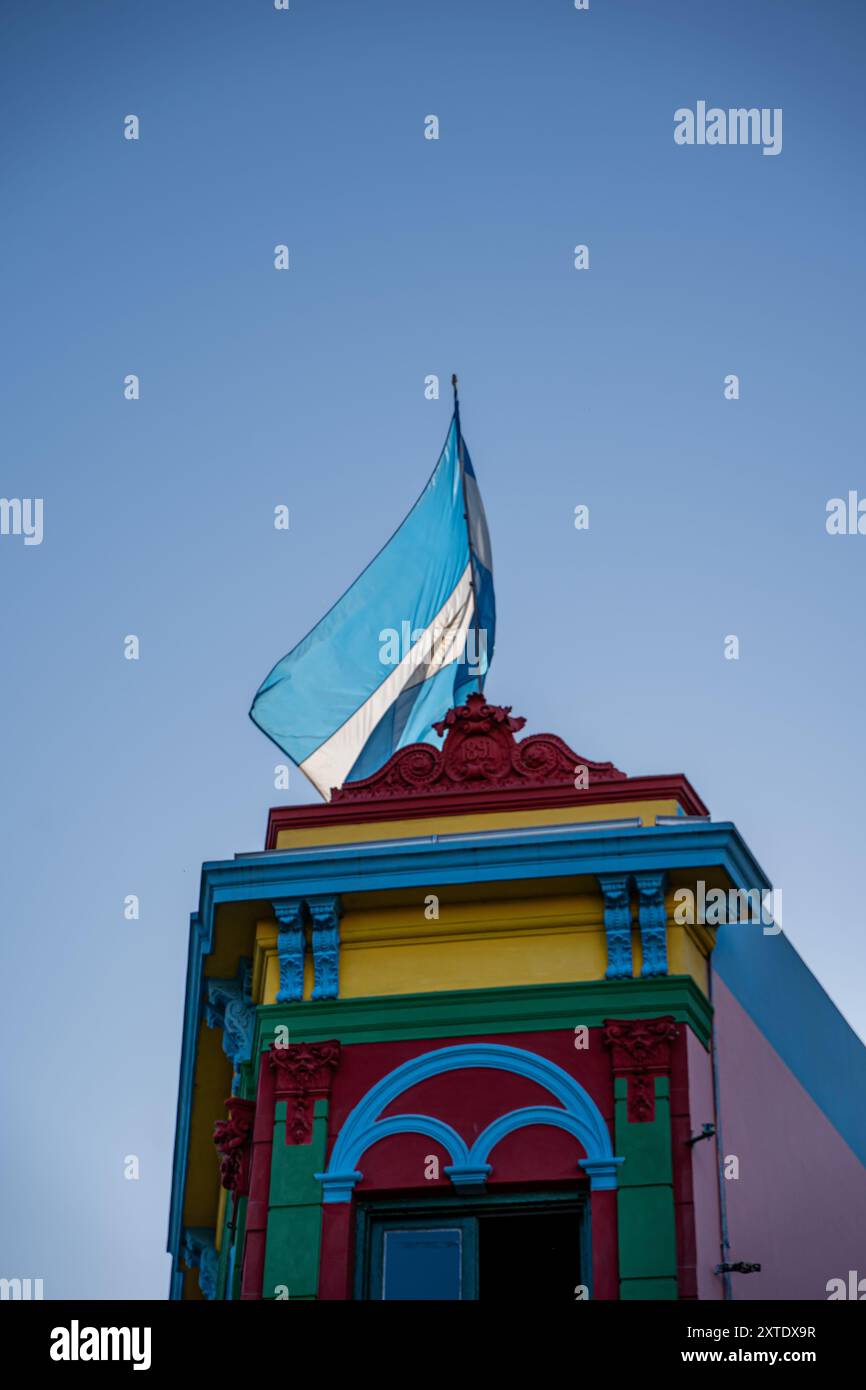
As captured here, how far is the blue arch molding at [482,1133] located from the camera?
15023mm

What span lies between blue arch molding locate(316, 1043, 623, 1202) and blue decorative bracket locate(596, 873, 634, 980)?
92cm

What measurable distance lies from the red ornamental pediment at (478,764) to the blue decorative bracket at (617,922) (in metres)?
1.18

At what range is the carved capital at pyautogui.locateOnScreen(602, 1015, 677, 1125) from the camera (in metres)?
15.1

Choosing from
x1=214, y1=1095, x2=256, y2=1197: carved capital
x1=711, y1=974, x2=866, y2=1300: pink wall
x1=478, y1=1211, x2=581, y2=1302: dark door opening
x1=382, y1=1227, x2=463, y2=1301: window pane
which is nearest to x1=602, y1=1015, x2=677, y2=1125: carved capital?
x1=711, y1=974, x2=866, y2=1300: pink wall

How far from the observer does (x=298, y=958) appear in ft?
52.9

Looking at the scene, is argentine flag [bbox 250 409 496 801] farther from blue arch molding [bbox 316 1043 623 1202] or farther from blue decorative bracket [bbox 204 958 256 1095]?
blue arch molding [bbox 316 1043 623 1202]

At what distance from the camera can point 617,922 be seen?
15719 mm

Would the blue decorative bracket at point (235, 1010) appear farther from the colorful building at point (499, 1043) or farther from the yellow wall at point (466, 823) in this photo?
the yellow wall at point (466, 823)

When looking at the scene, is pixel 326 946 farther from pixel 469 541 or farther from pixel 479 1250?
pixel 469 541

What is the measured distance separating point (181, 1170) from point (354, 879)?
5607 mm

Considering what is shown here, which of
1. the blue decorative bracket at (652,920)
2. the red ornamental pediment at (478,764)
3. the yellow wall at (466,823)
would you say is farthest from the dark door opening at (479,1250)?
the red ornamental pediment at (478,764)
